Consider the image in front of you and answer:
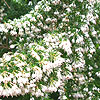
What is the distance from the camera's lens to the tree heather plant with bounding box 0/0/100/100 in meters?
2.80

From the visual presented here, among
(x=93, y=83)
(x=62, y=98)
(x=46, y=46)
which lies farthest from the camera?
(x=93, y=83)

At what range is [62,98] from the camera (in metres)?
3.93

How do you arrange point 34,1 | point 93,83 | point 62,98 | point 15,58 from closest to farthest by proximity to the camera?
point 15,58
point 62,98
point 93,83
point 34,1

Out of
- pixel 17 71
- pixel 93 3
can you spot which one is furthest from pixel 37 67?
pixel 93 3

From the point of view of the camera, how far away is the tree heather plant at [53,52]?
2.80 metres

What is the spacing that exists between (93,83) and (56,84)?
180cm

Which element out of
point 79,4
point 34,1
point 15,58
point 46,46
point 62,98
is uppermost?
point 34,1

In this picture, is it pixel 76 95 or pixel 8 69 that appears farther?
pixel 76 95

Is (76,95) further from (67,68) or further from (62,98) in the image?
(67,68)

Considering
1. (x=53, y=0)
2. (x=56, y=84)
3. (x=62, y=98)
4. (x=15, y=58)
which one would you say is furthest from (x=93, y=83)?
(x=15, y=58)

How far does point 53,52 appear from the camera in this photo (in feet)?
10.5

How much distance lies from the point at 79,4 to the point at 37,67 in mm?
2252

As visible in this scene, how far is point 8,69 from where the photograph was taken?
2645mm

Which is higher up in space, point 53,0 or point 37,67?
point 53,0
